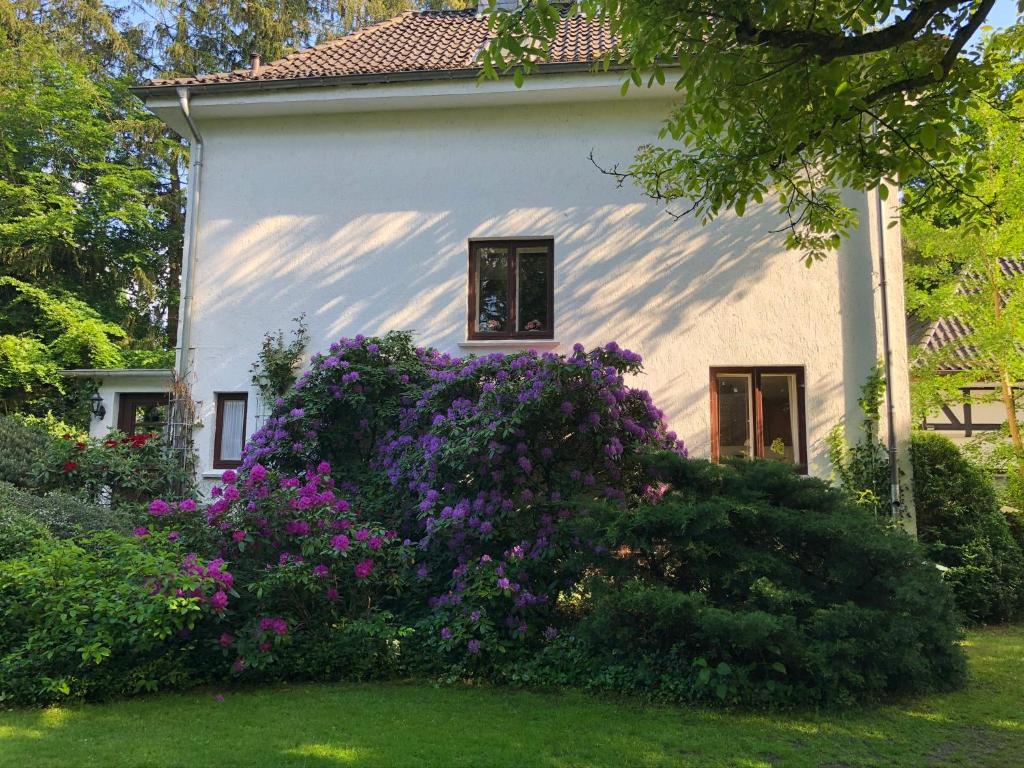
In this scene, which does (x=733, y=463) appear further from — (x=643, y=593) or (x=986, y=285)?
(x=986, y=285)

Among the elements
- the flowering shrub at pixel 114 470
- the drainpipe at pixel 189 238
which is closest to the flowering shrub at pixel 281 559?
the flowering shrub at pixel 114 470

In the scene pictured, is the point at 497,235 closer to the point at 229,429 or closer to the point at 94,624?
the point at 229,429

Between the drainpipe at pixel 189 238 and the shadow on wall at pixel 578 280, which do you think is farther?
the drainpipe at pixel 189 238

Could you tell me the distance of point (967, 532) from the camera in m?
8.92

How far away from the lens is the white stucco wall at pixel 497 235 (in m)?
9.34

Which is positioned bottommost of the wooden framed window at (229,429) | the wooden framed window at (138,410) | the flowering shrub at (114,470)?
the flowering shrub at (114,470)

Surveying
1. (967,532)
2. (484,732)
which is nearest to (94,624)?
(484,732)

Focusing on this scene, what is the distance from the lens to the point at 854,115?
4.74 metres

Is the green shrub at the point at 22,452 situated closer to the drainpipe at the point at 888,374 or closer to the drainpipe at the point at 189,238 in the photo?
the drainpipe at the point at 189,238

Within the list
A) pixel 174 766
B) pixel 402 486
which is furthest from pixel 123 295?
pixel 174 766

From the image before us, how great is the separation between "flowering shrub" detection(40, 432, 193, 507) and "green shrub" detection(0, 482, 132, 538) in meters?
1.07

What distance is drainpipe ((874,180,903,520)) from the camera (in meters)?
8.77

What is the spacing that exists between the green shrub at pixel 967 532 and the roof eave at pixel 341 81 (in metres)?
6.73

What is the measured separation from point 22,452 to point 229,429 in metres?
2.56
